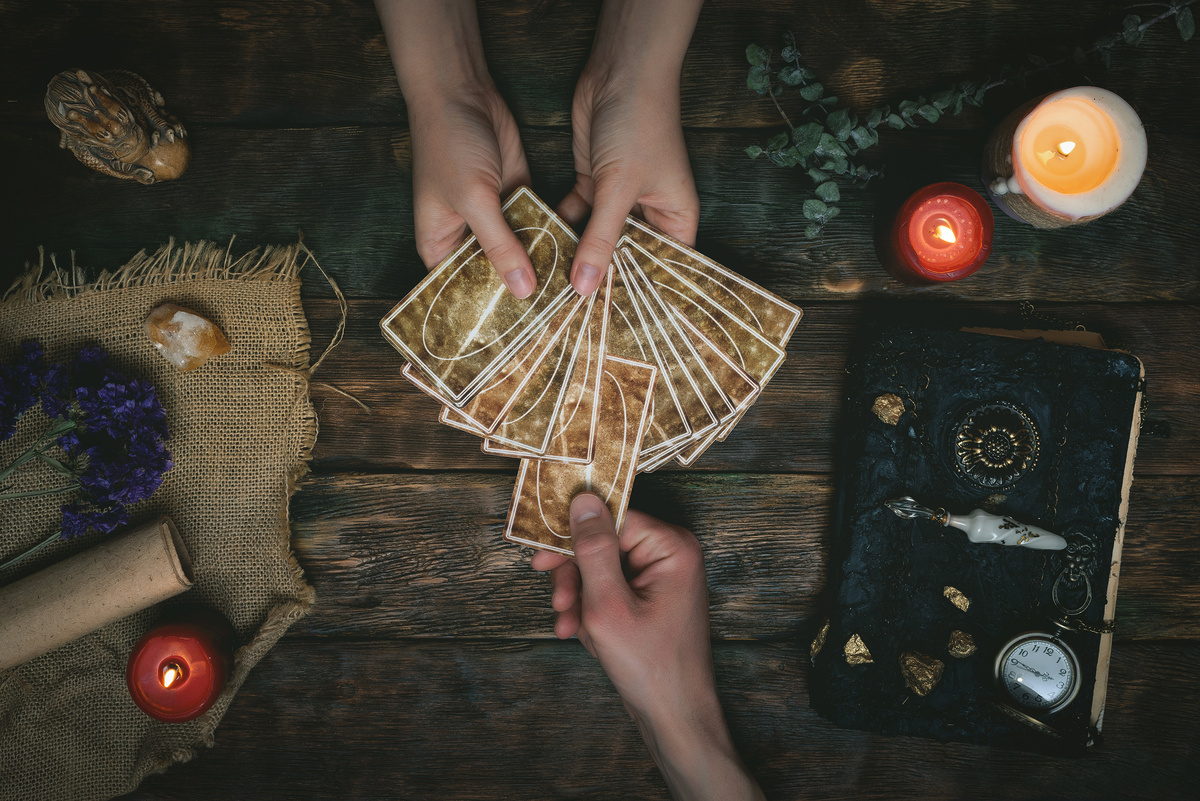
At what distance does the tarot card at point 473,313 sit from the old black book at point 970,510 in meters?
0.89

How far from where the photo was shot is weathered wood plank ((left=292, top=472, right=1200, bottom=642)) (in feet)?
5.62

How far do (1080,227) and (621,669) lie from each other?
1805 millimetres

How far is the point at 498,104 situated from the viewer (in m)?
1.58

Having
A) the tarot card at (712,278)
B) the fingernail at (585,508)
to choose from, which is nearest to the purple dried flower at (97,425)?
the fingernail at (585,508)

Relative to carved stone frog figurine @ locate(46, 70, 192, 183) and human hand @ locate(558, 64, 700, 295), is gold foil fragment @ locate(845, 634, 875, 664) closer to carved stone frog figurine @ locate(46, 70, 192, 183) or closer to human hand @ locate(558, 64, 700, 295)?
human hand @ locate(558, 64, 700, 295)

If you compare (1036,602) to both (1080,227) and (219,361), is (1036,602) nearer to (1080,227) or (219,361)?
(1080,227)

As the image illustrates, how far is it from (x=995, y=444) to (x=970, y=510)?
0.19 meters

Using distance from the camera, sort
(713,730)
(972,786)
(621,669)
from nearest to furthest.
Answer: (621,669)
(713,730)
(972,786)

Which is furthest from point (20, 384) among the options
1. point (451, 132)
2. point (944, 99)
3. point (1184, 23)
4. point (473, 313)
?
point (1184, 23)

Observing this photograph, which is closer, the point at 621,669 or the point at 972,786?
the point at 621,669

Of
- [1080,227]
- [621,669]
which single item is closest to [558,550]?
[621,669]

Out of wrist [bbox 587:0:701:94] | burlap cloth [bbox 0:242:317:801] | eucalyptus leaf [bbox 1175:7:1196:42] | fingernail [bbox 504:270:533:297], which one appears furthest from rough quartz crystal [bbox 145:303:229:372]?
eucalyptus leaf [bbox 1175:7:1196:42]

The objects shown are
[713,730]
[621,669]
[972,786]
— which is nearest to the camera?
[621,669]

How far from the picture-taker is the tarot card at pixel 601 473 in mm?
1477
